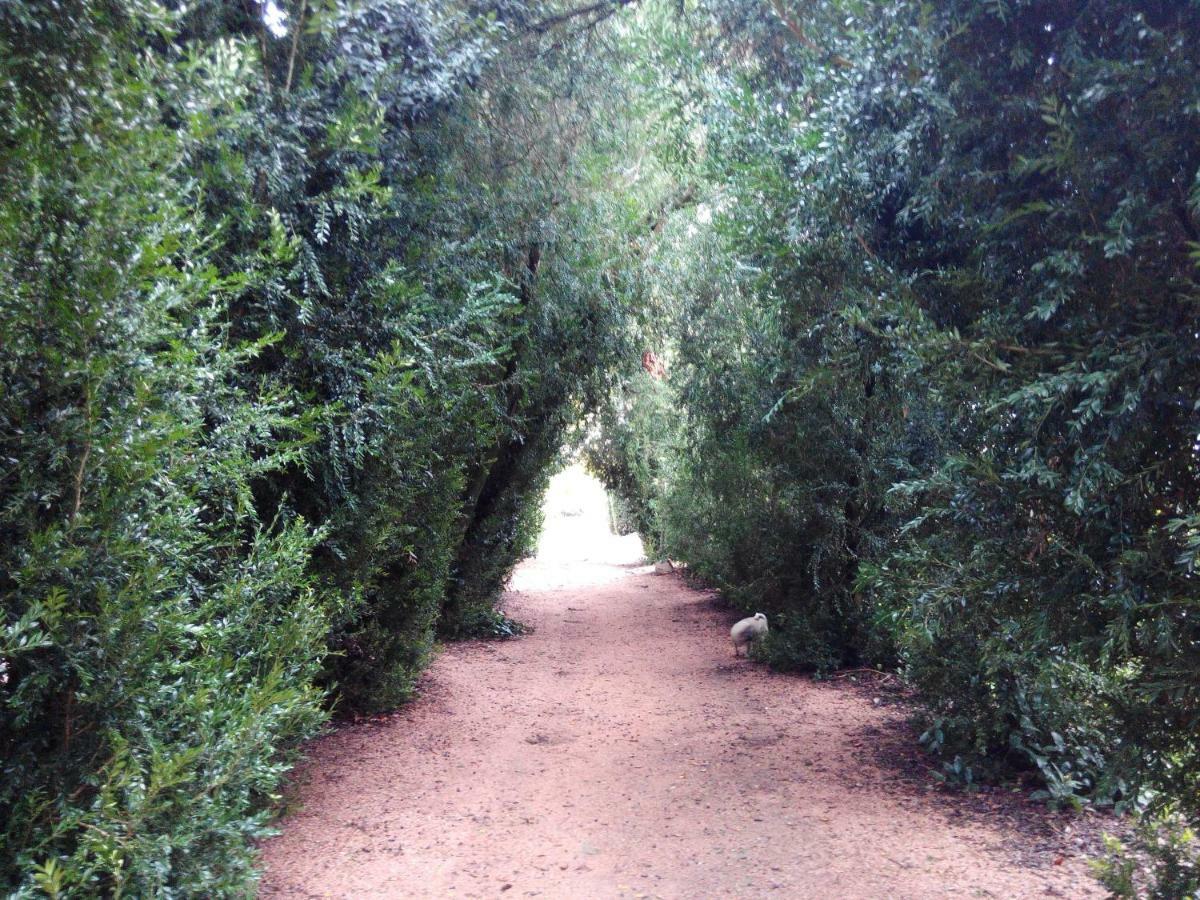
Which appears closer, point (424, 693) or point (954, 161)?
point (954, 161)

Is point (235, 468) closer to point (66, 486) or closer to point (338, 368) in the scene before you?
point (66, 486)

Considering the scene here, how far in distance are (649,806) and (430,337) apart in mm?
3544

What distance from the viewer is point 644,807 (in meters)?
Result: 6.08

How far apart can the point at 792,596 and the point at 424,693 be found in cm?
457

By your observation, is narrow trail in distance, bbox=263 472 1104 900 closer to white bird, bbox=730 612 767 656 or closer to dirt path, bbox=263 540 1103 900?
dirt path, bbox=263 540 1103 900

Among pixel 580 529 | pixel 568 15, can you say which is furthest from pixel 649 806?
pixel 580 529

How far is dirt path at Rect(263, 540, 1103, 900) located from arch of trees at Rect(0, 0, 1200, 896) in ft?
2.27

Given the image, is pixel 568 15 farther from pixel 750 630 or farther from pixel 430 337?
pixel 750 630

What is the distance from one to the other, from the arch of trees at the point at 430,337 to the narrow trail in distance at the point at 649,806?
613 mm

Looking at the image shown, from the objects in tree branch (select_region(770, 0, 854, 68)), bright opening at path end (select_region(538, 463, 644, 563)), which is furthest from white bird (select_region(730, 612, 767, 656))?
bright opening at path end (select_region(538, 463, 644, 563))

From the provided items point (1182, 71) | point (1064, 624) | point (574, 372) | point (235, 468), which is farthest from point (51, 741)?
point (574, 372)

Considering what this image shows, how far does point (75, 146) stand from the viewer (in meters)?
3.02

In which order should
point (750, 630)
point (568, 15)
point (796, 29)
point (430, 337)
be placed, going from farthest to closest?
point (750, 630), point (568, 15), point (430, 337), point (796, 29)

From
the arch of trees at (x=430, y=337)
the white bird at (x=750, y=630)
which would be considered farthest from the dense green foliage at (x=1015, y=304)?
the white bird at (x=750, y=630)
